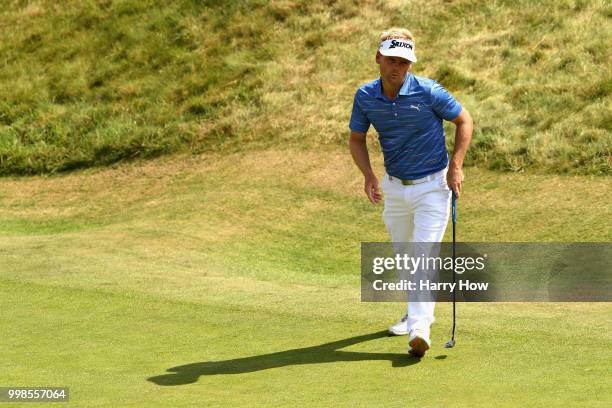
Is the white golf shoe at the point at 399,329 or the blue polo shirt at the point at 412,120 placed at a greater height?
the blue polo shirt at the point at 412,120

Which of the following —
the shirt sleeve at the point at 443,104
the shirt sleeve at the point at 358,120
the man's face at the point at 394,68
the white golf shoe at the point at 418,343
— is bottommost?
the white golf shoe at the point at 418,343

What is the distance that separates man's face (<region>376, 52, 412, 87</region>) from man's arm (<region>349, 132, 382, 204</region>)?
65 cm

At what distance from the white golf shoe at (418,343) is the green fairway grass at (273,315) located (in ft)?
0.28

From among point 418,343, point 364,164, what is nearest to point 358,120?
point 364,164

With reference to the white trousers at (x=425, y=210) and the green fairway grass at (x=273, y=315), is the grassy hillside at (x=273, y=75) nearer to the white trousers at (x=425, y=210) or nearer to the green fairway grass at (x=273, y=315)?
the green fairway grass at (x=273, y=315)

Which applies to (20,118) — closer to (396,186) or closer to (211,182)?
(211,182)

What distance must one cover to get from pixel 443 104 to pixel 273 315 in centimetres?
248

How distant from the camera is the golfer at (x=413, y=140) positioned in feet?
24.8

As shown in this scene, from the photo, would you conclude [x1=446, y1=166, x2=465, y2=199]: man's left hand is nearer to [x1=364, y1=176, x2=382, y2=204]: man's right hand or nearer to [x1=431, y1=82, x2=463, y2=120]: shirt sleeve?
[x1=431, y1=82, x2=463, y2=120]: shirt sleeve

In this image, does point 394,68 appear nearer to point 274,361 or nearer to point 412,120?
point 412,120

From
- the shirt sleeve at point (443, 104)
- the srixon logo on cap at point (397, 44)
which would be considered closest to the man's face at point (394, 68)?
the srixon logo on cap at point (397, 44)

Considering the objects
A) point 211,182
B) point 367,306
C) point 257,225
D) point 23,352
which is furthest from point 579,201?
point 23,352

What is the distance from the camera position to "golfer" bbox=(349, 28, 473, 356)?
298 inches

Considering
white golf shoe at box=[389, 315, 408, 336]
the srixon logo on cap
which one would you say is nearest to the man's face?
the srixon logo on cap
